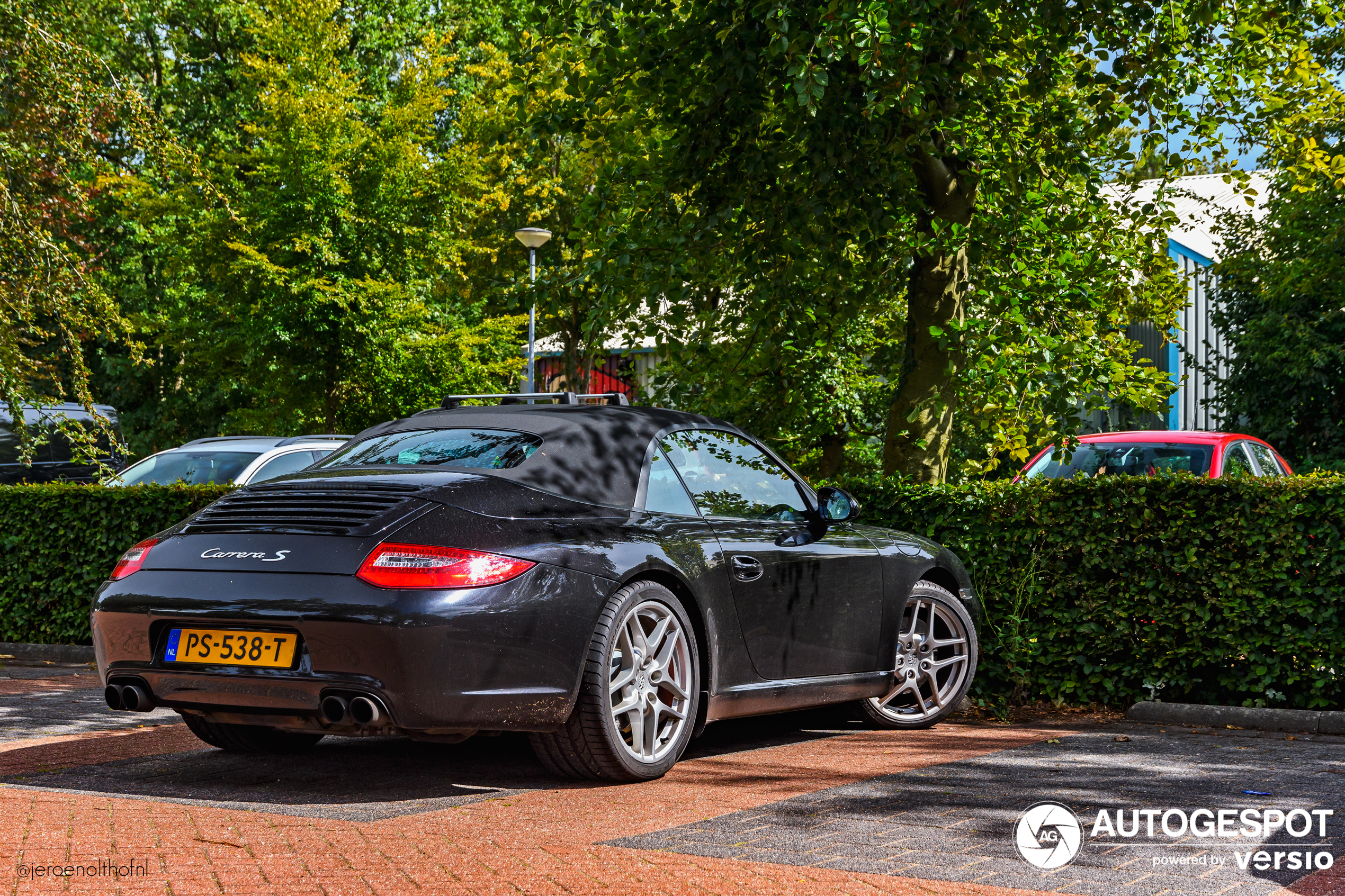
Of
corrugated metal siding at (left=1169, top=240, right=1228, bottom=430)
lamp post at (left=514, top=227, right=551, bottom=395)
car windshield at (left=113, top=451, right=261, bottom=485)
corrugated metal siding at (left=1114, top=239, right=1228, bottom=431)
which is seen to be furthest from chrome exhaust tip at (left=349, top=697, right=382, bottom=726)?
corrugated metal siding at (left=1169, top=240, right=1228, bottom=430)

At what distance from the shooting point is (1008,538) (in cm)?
788

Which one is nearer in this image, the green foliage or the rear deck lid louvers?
the rear deck lid louvers

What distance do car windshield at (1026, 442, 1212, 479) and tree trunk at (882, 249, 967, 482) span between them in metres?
2.77

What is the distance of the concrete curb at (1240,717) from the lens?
7.01 meters

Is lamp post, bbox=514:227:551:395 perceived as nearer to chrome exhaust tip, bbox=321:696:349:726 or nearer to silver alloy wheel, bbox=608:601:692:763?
silver alloy wheel, bbox=608:601:692:763

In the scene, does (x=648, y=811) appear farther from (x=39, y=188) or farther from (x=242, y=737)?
(x=39, y=188)

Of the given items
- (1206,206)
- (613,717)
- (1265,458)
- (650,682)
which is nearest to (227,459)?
(650,682)

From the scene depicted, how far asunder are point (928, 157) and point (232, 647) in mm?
6148

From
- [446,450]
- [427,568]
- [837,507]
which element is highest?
[446,450]

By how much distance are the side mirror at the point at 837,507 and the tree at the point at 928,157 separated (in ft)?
6.33

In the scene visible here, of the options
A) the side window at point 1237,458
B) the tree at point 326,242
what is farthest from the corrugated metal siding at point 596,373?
the side window at point 1237,458

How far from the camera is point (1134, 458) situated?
1205 cm

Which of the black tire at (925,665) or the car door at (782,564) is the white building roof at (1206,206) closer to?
the black tire at (925,665)

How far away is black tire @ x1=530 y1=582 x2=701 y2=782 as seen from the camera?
197 inches
